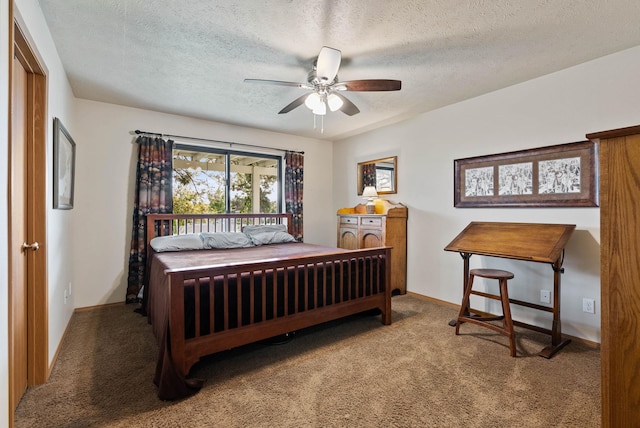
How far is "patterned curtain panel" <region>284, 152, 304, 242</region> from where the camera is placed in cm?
506

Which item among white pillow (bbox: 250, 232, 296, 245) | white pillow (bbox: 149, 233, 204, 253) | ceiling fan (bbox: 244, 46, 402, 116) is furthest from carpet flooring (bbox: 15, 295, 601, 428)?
ceiling fan (bbox: 244, 46, 402, 116)

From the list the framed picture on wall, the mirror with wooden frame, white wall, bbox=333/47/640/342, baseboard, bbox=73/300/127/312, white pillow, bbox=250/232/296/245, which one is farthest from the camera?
the mirror with wooden frame

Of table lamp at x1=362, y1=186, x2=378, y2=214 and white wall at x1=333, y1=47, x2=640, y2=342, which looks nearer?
white wall at x1=333, y1=47, x2=640, y2=342

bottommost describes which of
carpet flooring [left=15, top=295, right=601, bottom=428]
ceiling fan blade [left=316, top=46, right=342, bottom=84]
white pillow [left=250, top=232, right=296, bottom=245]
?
carpet flooring [left=15, top=295, right=601, bottom=428]

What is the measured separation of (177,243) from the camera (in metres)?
3.49

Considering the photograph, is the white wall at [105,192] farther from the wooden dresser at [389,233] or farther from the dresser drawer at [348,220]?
the wooden dresser at [389,233]

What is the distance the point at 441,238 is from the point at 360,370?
7.23 ft

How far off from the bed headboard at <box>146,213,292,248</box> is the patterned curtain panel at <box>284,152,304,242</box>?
0.42ft

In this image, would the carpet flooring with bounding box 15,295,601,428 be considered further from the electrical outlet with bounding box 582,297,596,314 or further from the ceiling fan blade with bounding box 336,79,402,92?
the ceiling fan blade with bounding box 336,79,402,92

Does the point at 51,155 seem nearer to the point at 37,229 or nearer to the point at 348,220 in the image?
the point at 37,229

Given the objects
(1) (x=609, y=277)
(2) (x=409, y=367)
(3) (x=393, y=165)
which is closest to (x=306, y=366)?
(2) (x=409, y=367)

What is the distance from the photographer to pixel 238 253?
344 centimetres

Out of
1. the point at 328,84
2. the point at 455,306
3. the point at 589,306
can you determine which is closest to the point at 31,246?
the point at 328,84

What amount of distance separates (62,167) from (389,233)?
3.51 meters
